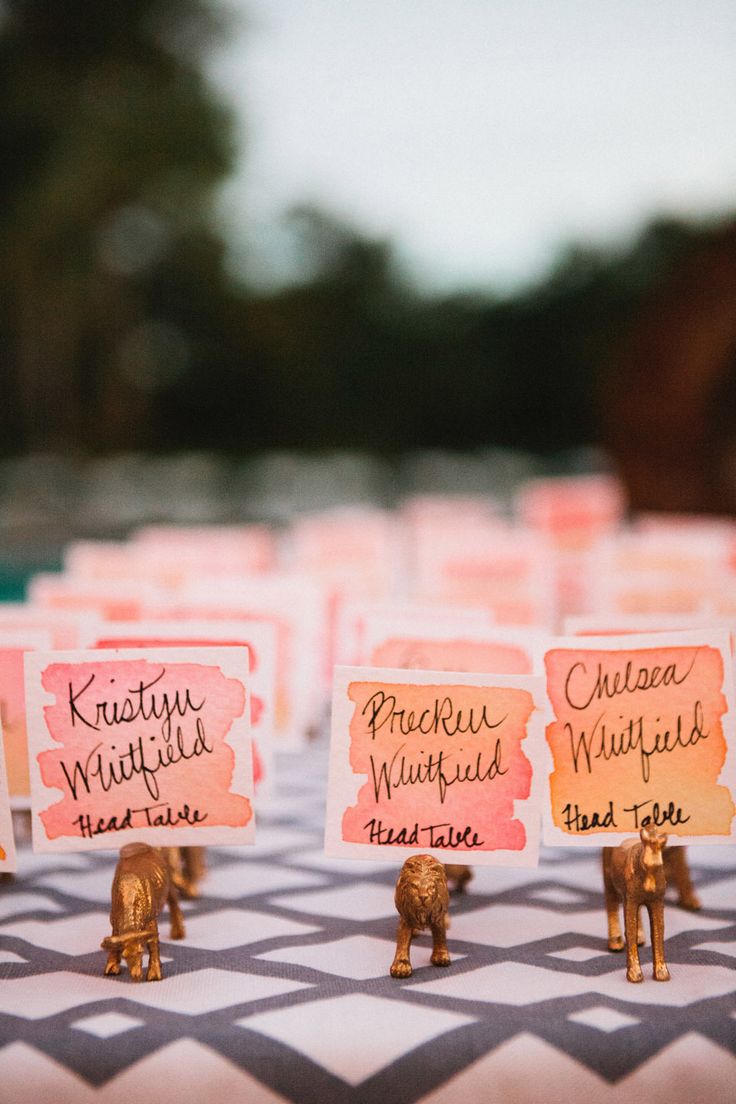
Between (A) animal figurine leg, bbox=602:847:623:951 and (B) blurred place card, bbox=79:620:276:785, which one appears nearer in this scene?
(A) animal figurine leg, bbox=602:847:623:951

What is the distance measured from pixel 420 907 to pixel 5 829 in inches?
15.7

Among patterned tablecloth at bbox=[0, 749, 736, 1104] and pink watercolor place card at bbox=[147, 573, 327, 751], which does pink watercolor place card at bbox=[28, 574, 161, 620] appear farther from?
patterned tablecloth at bbox=[0, 749, 736, 1104]

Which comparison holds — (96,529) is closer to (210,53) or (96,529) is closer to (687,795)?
(210,53)

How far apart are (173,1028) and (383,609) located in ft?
2.00

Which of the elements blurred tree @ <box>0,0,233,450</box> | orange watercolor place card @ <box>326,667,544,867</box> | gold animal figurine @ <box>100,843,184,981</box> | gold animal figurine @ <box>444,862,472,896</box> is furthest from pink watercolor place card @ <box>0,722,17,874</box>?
blurred tree @ <box>0,0,233,450</box>

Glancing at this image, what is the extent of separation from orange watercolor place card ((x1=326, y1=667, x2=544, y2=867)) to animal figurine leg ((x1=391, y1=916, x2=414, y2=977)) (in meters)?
0.06

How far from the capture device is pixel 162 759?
0.98 m

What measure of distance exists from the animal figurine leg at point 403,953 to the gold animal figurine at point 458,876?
194mm

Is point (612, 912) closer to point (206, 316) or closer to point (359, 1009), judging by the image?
point (359, 1009)

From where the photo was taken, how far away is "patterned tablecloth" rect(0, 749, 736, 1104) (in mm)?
762

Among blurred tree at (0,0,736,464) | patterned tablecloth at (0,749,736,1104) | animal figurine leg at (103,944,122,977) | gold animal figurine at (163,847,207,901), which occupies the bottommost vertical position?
patterned tablecloth at (0,749,736,1104)

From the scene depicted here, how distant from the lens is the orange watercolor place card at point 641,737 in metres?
0.96

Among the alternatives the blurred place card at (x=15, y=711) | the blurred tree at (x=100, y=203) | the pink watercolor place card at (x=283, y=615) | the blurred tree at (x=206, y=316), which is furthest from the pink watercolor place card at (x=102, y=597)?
the blurred tree at (x=206, y=316)

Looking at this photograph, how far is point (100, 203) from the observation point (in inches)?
364
